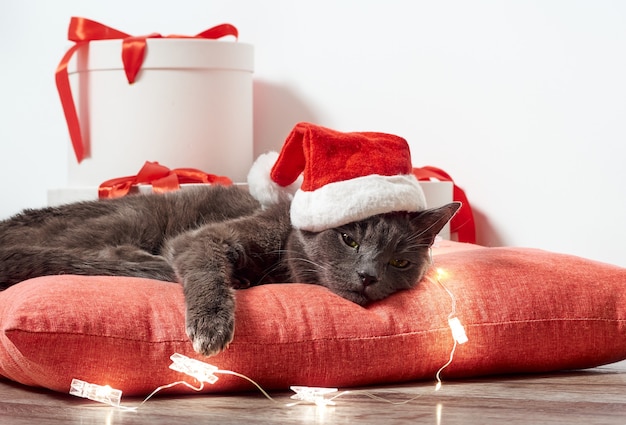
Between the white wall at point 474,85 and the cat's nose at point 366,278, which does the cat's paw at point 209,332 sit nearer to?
the cat's nose at point 366,278

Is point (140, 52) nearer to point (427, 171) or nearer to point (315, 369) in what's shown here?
point (427, 171)

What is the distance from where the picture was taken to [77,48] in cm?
254

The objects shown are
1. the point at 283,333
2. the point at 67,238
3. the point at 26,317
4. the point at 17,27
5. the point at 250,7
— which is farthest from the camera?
the point at 17,27

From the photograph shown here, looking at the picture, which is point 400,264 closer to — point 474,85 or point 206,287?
point 206,287

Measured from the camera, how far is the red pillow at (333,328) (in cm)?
140

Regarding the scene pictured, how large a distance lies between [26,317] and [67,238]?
61 cm

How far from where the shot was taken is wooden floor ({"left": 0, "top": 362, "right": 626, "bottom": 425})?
1.34 meters

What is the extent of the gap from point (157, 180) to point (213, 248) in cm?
74

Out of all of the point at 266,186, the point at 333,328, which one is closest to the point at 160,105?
the point at 266,186

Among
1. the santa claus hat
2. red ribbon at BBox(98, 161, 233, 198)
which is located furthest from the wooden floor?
red ribbon at BBox(98, 161, 233, 198)

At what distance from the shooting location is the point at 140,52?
2.45m

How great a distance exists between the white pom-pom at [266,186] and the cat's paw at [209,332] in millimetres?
541

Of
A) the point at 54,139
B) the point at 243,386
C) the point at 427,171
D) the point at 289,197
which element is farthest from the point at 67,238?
the point at 54,139

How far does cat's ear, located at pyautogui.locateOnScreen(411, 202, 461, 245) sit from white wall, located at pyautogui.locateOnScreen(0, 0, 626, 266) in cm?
92
